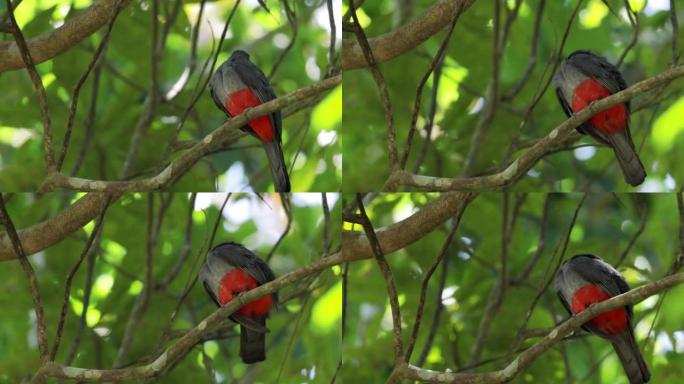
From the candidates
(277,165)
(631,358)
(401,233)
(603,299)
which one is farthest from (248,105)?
(631,358)

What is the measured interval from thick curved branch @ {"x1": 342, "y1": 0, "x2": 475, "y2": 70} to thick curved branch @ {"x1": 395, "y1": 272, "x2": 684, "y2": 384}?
1.09 metres

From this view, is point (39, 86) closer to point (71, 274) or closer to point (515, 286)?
point (71, 274)

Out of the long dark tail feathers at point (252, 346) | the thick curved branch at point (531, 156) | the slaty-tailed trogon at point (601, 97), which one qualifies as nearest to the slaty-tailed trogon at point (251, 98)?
the thick curved branch at point (531, 156)

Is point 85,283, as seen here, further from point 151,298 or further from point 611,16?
Result: point 611,16

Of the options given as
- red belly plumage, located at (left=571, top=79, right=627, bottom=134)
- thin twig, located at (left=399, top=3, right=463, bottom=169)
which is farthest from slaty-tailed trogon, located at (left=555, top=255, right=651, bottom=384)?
thin twig, located at (left=399, top=3, right=463, bottom=169)

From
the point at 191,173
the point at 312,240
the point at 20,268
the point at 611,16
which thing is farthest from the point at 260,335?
the point at 611,16

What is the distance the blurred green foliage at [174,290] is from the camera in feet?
12.1

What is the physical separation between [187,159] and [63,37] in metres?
0.65

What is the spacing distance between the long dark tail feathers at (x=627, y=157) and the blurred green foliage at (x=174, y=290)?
993 millimetres

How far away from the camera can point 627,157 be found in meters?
3.47

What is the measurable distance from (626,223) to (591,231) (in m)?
0.13

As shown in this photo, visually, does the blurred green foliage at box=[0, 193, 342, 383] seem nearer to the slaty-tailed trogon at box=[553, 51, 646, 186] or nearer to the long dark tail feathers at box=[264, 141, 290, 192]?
the long dark tail feathers at box=[264, 141, 290, 192]

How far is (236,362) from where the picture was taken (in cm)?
368

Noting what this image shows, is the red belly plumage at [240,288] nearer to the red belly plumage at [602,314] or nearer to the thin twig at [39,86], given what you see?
the thin twig at [39,86]
